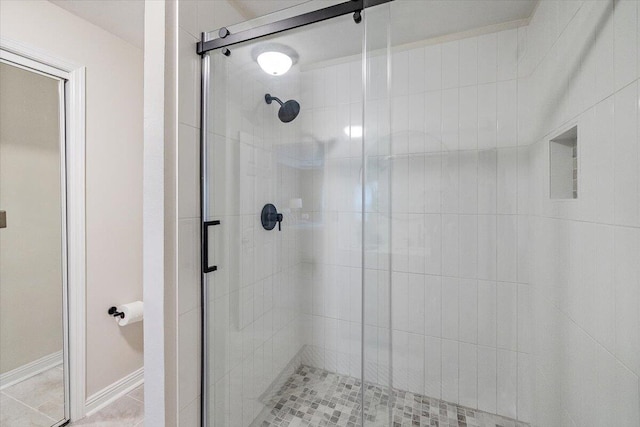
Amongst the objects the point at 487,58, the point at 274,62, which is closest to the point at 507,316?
the point at 487,58

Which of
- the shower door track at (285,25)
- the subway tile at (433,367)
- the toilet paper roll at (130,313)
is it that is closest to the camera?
the shower door track at (285,25)

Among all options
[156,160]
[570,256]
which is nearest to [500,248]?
[570,256]

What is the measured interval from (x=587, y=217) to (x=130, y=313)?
232 cm

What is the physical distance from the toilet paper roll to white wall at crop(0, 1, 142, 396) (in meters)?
0.08

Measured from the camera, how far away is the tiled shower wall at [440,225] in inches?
53.7

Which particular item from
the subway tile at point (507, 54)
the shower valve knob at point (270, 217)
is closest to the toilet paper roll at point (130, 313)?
the shower valve knob at point (270, 217)

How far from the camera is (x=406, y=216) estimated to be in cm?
162

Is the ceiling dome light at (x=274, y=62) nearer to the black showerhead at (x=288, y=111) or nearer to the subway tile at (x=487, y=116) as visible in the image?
the black showerhead at (x=288, y=111)

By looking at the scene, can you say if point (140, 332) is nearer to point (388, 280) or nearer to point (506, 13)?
point (388, 280)

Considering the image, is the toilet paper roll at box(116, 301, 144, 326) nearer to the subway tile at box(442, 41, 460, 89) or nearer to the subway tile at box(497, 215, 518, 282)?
the subway tile at box(497, 215, 518, 282)

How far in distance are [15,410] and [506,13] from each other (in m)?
3.32

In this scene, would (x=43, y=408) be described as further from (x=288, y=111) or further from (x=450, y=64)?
(x=450, y=64)

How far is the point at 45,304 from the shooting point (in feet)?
5.28

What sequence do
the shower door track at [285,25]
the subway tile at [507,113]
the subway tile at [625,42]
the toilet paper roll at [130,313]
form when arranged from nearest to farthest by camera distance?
the subway tile at [625,42] < the shower door track at [285,25] < the subway tile at [507,113] < the toilet paper roll at [130,313]
